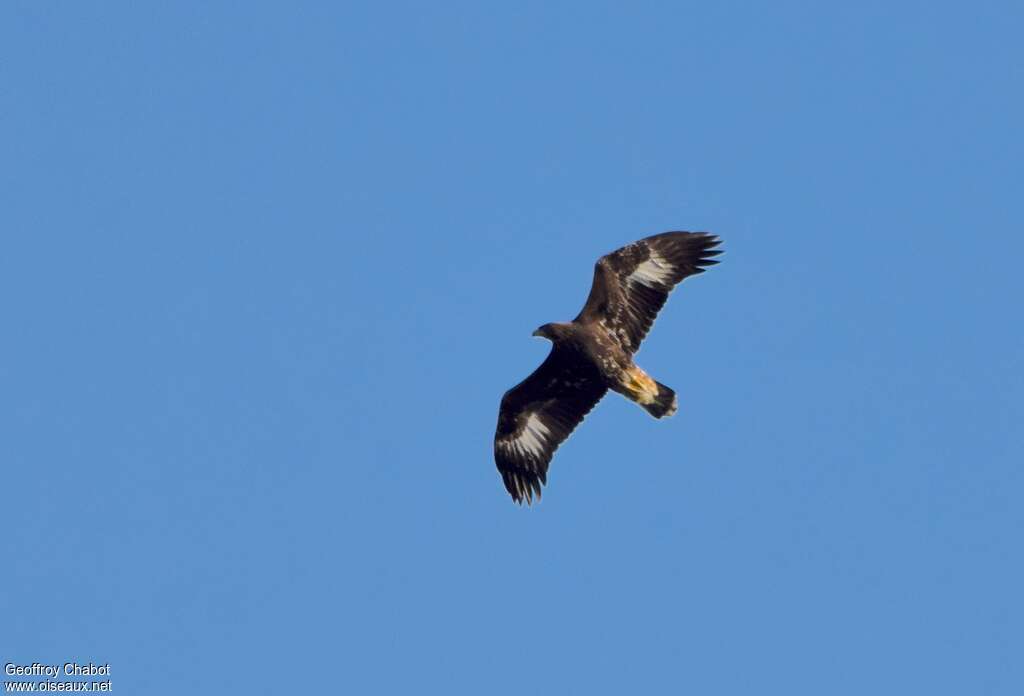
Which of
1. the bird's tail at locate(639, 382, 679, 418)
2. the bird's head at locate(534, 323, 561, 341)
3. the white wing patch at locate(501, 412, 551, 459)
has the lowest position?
the bird's tail at locate(639, 382, 679, 418)

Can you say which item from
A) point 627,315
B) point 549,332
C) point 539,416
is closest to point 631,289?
point 627,315

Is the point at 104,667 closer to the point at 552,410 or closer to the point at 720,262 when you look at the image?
the point at 552,410

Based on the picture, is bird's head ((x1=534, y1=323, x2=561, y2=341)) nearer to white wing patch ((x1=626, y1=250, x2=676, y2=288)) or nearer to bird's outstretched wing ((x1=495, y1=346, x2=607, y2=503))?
bird's outstretched wing ((x1=495, y1=346, x2=607, y2=503))

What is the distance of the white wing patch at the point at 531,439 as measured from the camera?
19.6 metres

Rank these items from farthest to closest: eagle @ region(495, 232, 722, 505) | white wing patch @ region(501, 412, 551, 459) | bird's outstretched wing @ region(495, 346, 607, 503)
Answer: white wing patch @ region(501, 412, 551, 459) < bird's outstretched wing @ region(495, 346, 607, 503) < eagle @ region(495, 232, 722, 505)

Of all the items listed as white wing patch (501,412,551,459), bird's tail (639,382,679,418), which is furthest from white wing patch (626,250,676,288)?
white wing patch (501,412,551,459)

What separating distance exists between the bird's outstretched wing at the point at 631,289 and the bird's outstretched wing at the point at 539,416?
0.88 m

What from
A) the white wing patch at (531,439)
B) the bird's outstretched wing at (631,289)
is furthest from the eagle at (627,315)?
the white wing patch at (531,439)

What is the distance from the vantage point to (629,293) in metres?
18.3

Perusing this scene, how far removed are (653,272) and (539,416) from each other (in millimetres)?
3137

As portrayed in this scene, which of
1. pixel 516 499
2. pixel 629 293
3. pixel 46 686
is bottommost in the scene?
pixel 46 686

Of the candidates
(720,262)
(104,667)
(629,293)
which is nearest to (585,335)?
(629,293)

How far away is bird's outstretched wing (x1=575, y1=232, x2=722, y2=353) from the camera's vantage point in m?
18.3

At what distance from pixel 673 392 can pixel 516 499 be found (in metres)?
3.46
